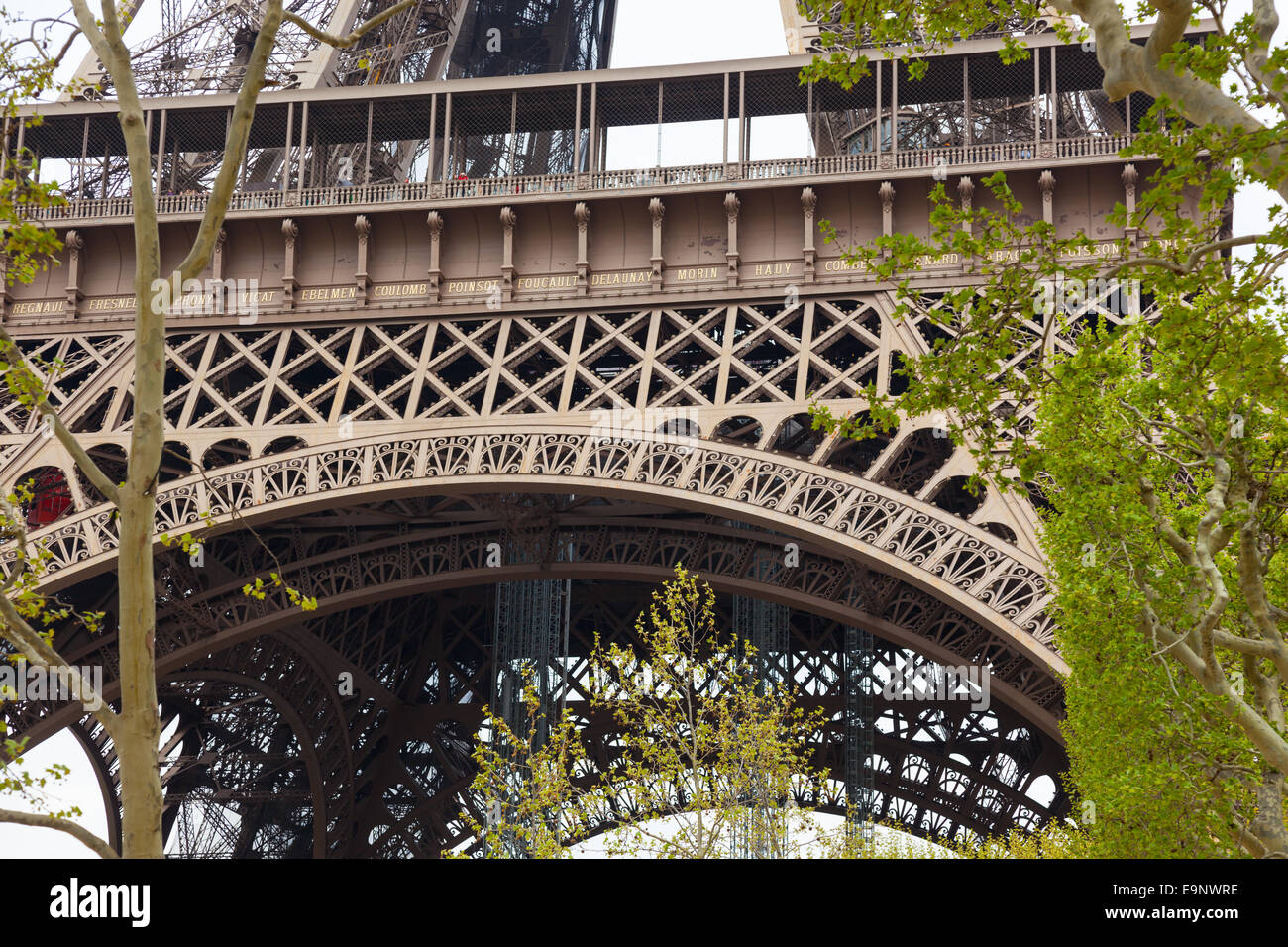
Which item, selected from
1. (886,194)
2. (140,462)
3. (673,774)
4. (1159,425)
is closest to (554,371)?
(886,194)

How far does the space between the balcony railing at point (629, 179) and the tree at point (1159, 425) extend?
25.0 ft

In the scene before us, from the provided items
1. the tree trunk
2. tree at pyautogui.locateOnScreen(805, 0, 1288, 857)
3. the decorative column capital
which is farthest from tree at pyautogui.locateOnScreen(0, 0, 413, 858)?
the decorative column capital

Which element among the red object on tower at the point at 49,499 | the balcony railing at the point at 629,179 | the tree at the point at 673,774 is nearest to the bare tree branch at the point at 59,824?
the tree at the point at 673,774

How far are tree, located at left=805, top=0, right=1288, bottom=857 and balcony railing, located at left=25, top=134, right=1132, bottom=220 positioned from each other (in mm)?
7621

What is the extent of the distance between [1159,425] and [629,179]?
44.5 feet

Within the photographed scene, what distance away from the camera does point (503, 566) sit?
2645 centimetres

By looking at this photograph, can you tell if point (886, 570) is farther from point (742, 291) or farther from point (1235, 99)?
point (1235, 99)

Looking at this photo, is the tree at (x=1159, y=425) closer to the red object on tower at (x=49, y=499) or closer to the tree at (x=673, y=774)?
the tree at (x=673, y=774)

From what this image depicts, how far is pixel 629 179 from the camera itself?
24078 millimetres

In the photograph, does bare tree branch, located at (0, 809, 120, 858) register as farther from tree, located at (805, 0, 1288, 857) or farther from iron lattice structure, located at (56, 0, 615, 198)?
iron lattice structure, located at (56, 0, 615, 198)

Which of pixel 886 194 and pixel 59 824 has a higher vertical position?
pixel 886 194

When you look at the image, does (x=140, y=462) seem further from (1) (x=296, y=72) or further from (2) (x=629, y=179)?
(1) (x=296, y=72)

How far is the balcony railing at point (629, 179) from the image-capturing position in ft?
74.6
